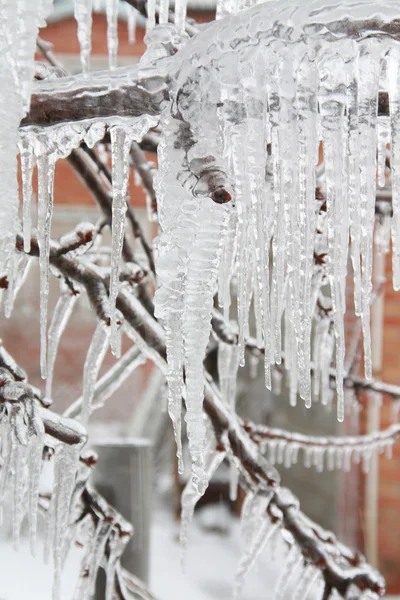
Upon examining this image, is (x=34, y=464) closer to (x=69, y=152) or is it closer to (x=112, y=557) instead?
(x=112, y=557)

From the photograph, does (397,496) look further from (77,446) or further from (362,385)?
(77,446)

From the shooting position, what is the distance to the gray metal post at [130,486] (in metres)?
2.13

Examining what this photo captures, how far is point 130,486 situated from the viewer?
2.14 meters

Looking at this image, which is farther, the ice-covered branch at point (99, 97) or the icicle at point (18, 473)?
the icicle at point (18, 473)

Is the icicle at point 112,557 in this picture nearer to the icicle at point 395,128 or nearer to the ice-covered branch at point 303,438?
the ice-covered branch at point 303,438

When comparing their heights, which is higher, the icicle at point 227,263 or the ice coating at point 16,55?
the ice coating at point 16,55

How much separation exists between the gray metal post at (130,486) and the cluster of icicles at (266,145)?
4.83 feet

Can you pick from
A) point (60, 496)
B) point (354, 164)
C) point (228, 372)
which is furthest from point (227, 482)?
point (354, 164)

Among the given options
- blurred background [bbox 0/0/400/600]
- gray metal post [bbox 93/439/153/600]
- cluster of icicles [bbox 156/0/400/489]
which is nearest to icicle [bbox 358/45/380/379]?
cluster of icicles [bbox 156/0/400/489]

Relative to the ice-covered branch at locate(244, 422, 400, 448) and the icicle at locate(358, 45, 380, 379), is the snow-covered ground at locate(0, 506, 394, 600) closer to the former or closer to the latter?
the ice-covered branch at locate(244, 422, 400, 448)

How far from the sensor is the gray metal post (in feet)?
7.00

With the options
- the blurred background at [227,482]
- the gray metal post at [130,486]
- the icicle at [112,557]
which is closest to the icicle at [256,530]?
the icicle at [112,557]

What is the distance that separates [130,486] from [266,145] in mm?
1706

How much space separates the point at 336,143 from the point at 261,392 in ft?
14.5
